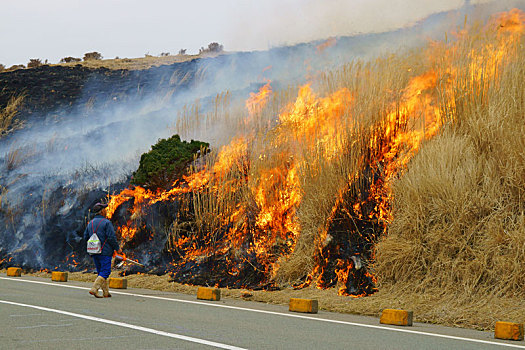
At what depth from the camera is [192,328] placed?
25.1ft

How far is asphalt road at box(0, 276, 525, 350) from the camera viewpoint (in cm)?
665

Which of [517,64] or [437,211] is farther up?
[517,64]

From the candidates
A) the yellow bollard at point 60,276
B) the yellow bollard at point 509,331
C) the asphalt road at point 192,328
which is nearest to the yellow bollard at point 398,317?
the asphalt road at point 192,328

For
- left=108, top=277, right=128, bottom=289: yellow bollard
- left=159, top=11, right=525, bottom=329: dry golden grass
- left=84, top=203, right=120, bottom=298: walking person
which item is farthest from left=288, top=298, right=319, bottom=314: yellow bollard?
left=108, top=277, right=128, bottom=289: yellow bollard

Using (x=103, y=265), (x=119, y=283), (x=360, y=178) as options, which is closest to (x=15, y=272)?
(x=119, y=283)

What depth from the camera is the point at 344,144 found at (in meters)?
13.1

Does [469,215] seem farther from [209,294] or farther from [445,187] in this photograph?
[209,294]

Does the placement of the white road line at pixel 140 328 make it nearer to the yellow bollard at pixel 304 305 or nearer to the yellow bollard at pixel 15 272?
the yellow bollard at pixel 304 305

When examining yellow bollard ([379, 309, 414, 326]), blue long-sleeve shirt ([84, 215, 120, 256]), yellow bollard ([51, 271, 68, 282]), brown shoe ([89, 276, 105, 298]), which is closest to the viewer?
yellow bollard ([379, 309, 414, 326])

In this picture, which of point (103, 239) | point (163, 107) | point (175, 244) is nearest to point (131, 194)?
point (175, 244)

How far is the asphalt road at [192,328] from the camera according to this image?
262 inches

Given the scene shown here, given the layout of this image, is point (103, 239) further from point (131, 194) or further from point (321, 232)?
point (131, 194)

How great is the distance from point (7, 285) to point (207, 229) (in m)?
4.40

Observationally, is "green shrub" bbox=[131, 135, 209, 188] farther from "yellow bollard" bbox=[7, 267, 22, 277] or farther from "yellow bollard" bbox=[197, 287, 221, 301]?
"yellow bollard" bbox=[197, 287, 221, 301]
